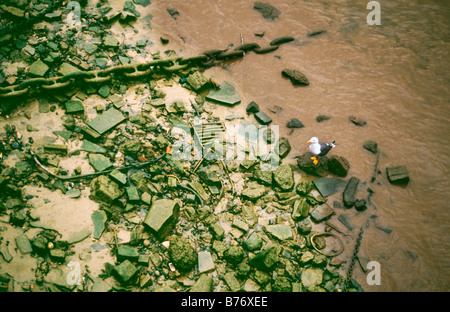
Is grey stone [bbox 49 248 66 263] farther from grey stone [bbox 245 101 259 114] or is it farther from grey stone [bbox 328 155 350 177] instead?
grey stone [bbox 328 155 350 177]

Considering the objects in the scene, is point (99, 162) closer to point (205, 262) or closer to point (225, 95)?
point (205, 262)

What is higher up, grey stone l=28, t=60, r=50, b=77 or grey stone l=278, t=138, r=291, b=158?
grey stone l=28, t=60, r=50, b=77

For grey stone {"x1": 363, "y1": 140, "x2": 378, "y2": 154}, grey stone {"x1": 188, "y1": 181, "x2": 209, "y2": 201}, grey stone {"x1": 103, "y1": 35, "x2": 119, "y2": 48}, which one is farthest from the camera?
grey stone {"x1": 103, "y1": 35, "x2": 119, "y2": 48}

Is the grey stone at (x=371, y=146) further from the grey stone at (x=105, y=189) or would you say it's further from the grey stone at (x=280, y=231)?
the grey stone at (x=105, y=189)

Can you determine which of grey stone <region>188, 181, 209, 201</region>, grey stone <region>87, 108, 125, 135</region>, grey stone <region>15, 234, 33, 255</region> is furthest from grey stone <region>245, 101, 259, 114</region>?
grey stone <region>15, 234, 33, 255</region>

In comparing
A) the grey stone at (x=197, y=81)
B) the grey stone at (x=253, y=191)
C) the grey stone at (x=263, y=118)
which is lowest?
the grey stone at (x=253, y=191)

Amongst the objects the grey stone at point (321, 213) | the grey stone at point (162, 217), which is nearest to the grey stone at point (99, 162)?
the grey stone at point (162, 217)
